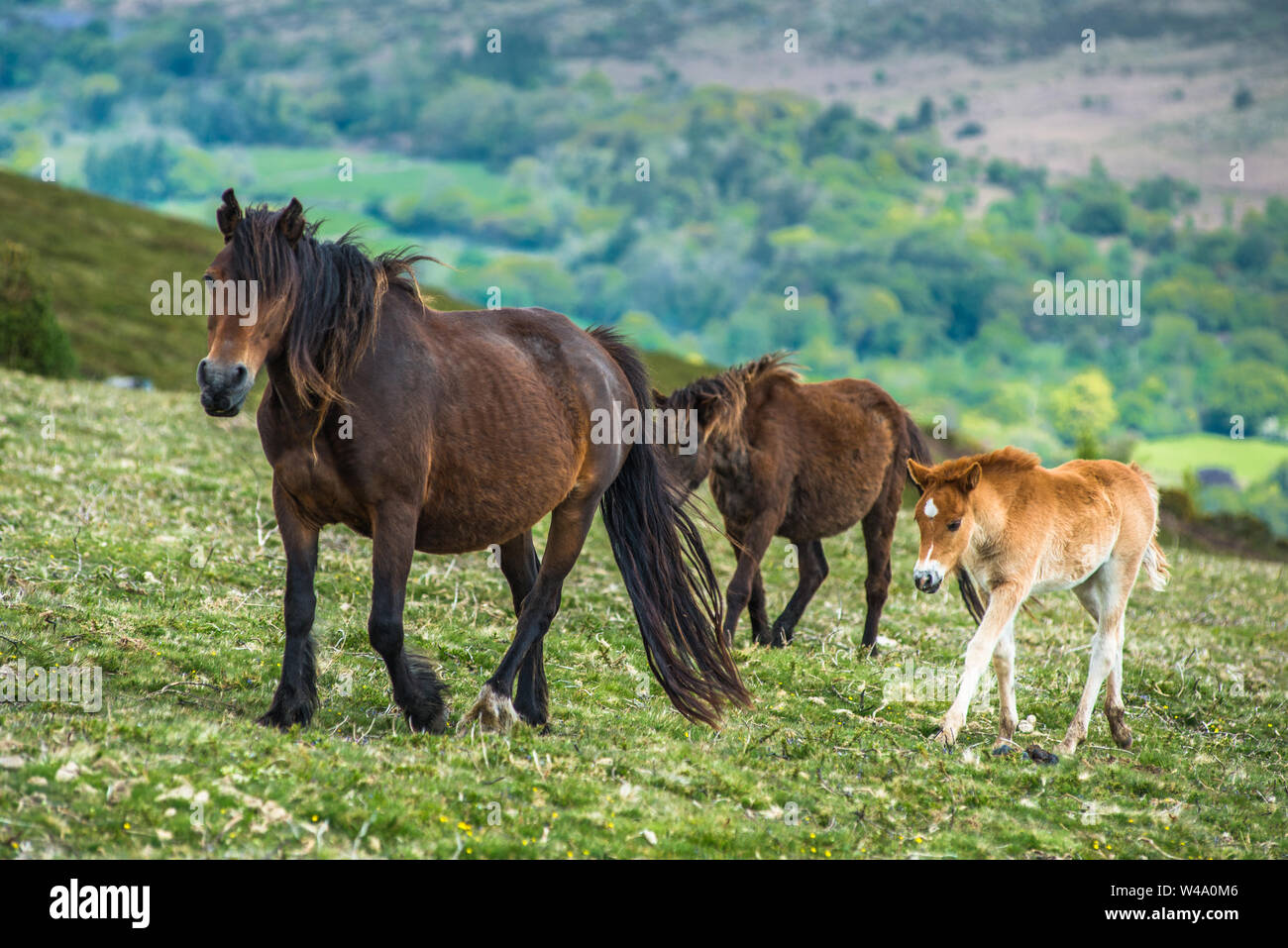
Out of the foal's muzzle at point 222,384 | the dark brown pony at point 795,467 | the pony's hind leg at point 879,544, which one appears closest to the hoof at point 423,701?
the foal's muzzle at point 222,384

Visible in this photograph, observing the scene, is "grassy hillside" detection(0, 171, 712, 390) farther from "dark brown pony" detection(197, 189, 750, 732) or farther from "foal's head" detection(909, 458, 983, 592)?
"foal's head" detection(909, 458, 983, 592)

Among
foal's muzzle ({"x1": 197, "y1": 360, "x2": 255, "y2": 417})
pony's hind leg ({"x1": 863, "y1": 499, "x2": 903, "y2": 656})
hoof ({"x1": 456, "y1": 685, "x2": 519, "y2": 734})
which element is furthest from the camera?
pony's hind leg ({"x1": 863, "y1": 499, "x2": 903, "y2": 656})

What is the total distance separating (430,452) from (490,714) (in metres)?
2.13

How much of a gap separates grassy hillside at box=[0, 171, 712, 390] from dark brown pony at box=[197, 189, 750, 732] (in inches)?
1302

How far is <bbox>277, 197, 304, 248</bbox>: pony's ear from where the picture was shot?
7.36 metres

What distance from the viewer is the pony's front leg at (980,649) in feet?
31.5

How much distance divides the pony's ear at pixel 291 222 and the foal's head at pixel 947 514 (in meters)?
5.39

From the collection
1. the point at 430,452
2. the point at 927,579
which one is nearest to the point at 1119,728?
the point at 927,579

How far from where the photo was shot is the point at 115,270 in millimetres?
65562

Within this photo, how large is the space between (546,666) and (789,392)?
18.2 feet

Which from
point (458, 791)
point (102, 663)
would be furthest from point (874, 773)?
point (102, 663)

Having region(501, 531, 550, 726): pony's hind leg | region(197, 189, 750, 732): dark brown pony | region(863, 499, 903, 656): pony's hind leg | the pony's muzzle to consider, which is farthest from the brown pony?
region(863, 499, 903, 656): pony's hind leg

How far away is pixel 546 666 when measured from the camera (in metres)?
11.2

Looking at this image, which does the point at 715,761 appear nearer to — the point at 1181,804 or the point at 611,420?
the point at 611,420
